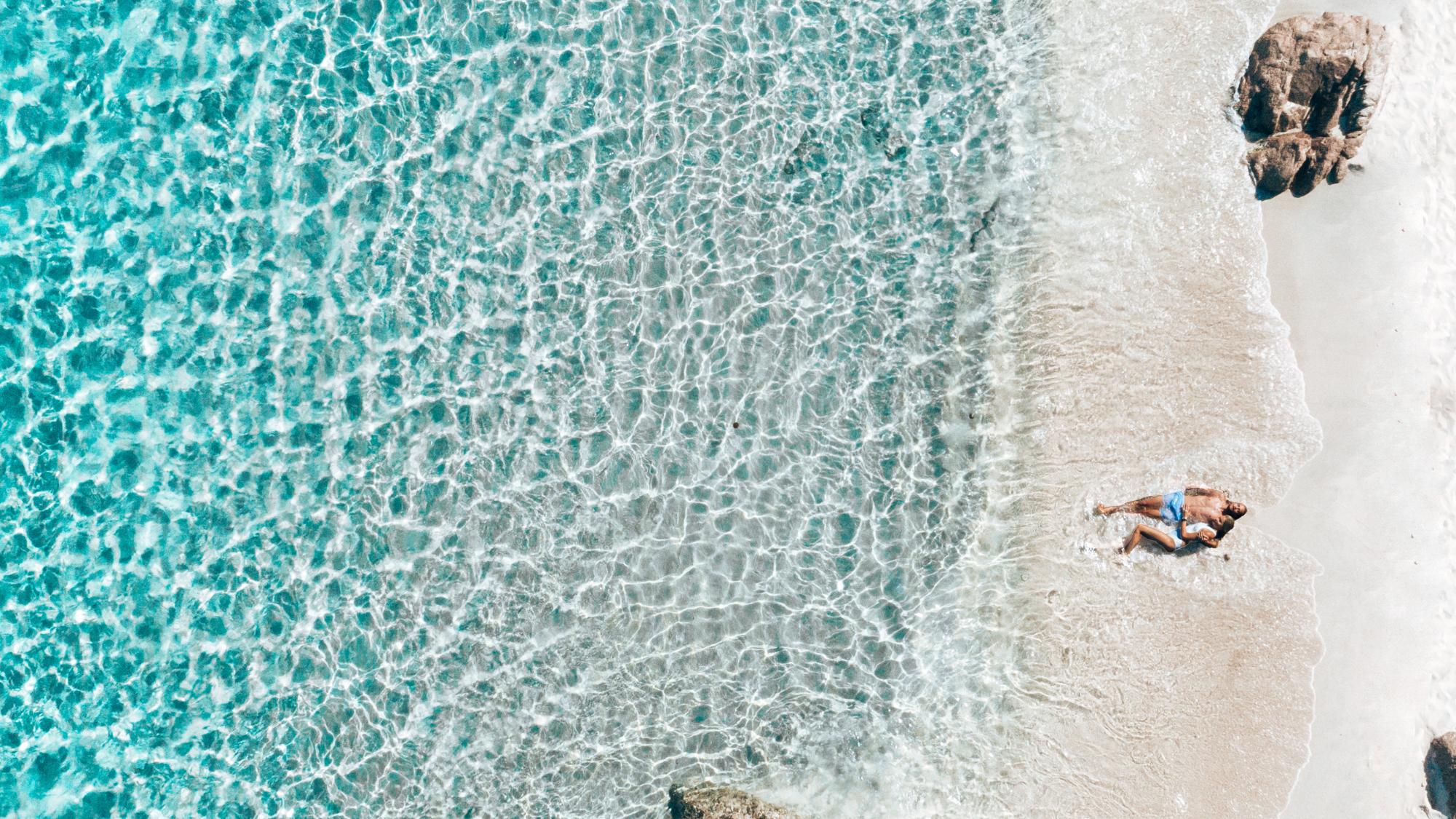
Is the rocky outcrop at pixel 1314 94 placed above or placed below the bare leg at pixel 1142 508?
above

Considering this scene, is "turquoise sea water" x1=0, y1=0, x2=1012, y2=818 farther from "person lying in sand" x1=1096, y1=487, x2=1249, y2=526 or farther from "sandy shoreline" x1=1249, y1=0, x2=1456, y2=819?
"sandy shoreline" x1=1249, y1=0, x2=1456, y2=819

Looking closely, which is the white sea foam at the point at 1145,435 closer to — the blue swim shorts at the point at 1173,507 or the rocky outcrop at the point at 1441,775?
the blue swim shorts at the point at 1173,507

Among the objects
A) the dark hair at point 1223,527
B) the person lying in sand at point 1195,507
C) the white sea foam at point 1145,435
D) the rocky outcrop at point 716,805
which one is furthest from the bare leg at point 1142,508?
the rocky outcrop at point 716,805

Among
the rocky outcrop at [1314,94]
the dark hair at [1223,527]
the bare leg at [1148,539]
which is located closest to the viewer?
the dark hair at [1223,527]

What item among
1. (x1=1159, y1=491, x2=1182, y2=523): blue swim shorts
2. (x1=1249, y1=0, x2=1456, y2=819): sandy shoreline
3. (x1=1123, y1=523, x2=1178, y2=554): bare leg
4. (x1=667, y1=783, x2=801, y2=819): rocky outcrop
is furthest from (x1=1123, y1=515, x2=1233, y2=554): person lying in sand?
(x1=667, y1=783, x2=801, y2=819): rocky outcrop

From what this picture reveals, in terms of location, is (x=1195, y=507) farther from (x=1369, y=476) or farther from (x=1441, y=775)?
(x=1441, y=775)

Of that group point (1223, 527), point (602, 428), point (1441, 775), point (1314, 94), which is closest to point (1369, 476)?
point (1223, 527)

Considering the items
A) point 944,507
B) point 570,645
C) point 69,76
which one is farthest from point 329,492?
point 944,507

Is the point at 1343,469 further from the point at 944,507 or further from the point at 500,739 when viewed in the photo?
the point at 500,739
